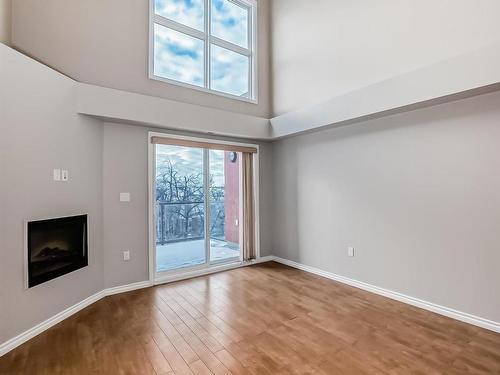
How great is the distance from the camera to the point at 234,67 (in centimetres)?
493

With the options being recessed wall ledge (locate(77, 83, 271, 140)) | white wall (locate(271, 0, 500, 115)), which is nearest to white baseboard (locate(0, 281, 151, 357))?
recessed wall ledge (locate(77, 83, 271, 140))

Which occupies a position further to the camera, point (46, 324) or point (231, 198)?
point (231, 198)

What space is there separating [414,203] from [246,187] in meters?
2.69

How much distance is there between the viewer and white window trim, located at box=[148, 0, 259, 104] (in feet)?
12.8

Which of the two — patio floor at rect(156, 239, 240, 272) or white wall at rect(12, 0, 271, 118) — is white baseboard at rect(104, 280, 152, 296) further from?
white wall at rect(12, 0, 271, 118)

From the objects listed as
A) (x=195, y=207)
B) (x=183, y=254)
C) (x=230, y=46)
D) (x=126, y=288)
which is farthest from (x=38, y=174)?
(x=230, y=46)

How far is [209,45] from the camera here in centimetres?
459

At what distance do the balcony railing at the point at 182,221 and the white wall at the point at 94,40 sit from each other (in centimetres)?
170

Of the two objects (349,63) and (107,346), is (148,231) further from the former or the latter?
(349,63)

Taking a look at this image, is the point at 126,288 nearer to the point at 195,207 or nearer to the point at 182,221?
the point at 182,221

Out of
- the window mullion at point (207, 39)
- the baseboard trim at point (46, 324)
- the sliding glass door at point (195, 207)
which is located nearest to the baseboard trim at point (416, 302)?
the sliding glass door at point (195, 207)

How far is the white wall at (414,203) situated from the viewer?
8.87 feet

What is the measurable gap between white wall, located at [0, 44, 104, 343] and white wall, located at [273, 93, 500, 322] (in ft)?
10.7

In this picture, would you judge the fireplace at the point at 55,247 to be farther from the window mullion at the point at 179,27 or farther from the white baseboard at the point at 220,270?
the window mullion at the point at 179,27
